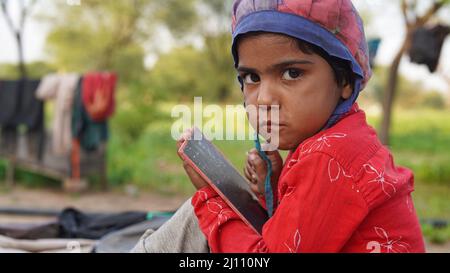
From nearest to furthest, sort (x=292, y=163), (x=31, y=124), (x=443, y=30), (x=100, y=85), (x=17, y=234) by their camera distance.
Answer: (x=292, y=163)
(x=17, y=234)
(x=443, y=30)
(x=100, y=85)
(x=31, y=124)

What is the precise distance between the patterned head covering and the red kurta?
0.48ft

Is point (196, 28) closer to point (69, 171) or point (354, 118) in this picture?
point (69, 171)

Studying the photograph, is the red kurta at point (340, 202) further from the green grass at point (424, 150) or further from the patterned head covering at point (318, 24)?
the green grass at point (424, 150)

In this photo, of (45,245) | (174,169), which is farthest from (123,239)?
(174,169)

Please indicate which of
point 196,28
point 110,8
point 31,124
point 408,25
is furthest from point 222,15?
point 31,124

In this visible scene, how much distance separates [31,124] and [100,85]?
1.23 m

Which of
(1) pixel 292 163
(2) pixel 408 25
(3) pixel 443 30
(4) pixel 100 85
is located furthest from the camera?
(2) pixel 408 25

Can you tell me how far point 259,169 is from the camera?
1.67m

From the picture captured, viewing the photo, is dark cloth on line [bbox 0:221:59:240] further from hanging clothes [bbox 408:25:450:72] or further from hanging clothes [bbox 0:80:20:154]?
hanging clothes [bbox 0:80:20:154]

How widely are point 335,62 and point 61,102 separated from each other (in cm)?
A: 559

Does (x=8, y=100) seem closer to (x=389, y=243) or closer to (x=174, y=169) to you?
(x=174, y=169)

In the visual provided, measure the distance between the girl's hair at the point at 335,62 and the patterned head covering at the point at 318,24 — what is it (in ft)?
0.06
